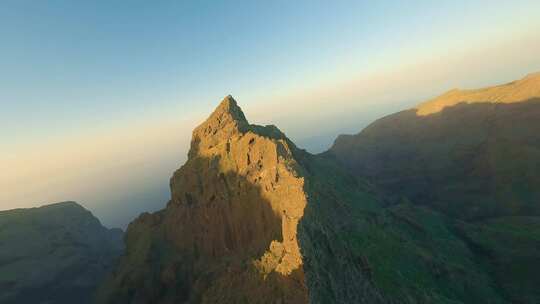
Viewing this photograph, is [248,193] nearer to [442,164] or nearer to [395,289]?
[395,289]

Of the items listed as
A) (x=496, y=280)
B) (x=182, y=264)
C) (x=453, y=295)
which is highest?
(x=182, y=264)

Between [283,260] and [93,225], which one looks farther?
[93,225]

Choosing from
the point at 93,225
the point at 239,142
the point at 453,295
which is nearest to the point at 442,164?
the point at 453,295

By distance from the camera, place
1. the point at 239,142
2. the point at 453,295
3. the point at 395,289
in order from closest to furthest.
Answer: the point at 395,289 < the point at 453,295 < the point at 239,142

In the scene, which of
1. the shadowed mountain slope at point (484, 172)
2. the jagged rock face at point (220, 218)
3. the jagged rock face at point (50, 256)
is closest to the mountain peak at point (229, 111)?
the jagged rock face at point (220, 218)

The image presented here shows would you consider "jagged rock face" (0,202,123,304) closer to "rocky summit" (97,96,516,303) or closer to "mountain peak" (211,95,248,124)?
"rocky summit" (97,96,516,303)

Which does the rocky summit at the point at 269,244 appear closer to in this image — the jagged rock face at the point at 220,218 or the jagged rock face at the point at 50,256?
the jagged rock face at the point at 220,218
